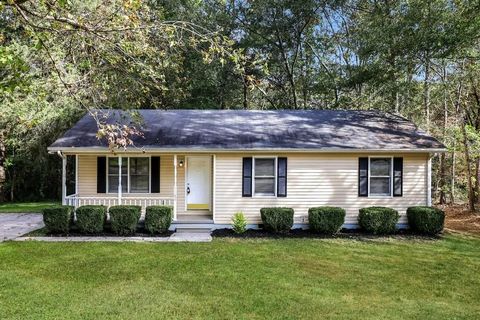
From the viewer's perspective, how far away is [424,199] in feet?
39.7

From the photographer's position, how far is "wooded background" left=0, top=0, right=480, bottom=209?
1295 cm

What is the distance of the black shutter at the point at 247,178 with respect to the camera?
39.1 feet

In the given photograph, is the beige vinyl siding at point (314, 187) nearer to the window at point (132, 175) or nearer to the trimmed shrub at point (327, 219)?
the trimmed shrub at point (327, 219)

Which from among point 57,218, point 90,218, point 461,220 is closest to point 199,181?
point 90,218

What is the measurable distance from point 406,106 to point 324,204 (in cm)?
967

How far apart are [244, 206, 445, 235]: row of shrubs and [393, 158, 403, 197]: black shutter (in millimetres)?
902

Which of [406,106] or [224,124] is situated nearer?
[224,124]

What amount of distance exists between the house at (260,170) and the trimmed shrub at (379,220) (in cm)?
69

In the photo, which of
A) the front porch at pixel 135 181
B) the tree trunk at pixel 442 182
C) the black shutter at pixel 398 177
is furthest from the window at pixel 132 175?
the tree trunk at pixel 442 182

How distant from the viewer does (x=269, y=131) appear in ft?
42.5

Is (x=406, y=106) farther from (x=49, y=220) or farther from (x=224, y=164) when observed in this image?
(x=49, y=220)

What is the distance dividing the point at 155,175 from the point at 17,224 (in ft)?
16.9

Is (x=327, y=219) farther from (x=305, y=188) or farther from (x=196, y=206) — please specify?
(x=196, y=206)

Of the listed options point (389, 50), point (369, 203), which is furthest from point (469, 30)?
point (369, 203)
